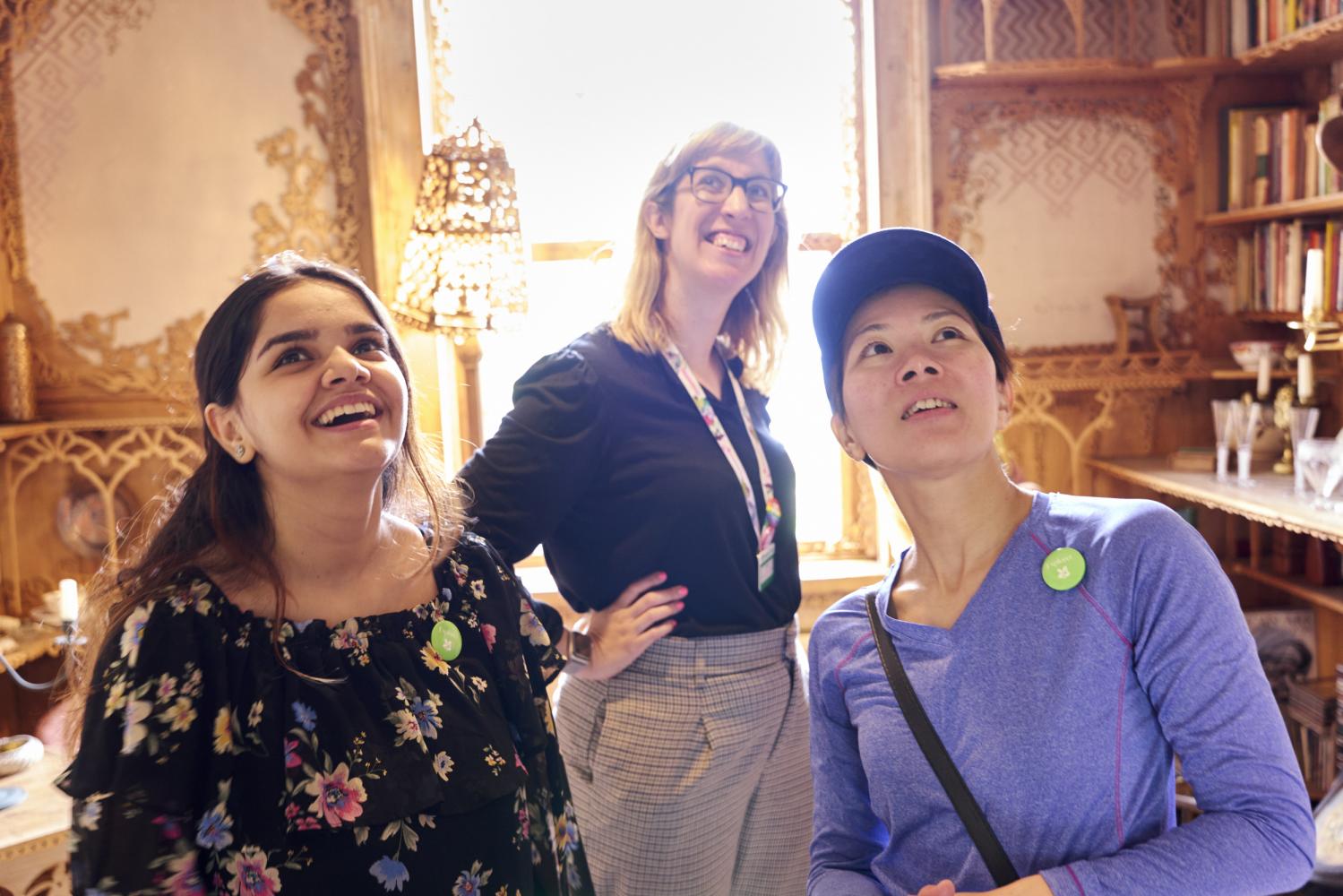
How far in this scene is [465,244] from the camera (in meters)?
2.90

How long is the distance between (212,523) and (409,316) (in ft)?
5.81

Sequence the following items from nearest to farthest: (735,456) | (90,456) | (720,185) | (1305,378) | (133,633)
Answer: (133,633) → (735,456) → (720,185) → (1305,378) → (90,456)

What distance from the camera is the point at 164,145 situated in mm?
3287

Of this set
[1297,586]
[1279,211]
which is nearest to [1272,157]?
[1279,211]

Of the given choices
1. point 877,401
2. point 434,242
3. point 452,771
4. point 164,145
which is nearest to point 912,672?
point 877,401

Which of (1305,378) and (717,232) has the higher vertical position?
(717,232)

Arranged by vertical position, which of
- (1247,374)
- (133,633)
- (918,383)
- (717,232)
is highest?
(717,232)

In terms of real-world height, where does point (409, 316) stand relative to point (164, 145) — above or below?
below

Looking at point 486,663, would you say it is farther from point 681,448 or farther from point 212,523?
point 681,448

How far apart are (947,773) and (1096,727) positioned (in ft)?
0.50

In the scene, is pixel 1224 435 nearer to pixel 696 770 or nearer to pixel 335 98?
pixel 696 770

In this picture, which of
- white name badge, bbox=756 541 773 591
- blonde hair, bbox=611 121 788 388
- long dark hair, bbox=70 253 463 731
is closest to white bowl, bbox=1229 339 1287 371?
blonde hair, bbox=611 121 788 388

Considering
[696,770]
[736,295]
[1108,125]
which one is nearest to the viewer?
[696,770]

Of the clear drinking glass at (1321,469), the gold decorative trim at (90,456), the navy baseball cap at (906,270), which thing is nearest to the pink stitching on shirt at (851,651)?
the navy baseball cap at (906,270)
